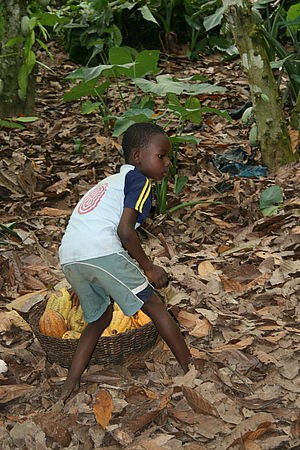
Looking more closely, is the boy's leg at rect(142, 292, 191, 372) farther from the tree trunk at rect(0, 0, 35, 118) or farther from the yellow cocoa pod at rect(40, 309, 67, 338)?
the tree trunk at rect(0, 0, 35, 118)

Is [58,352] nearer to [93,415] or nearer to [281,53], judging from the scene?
[93,415]

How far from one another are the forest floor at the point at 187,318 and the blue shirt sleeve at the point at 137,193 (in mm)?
779

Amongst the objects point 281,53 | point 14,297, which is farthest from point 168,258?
point 281,53

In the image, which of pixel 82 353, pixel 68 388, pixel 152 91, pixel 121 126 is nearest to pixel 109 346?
pixel 82 353

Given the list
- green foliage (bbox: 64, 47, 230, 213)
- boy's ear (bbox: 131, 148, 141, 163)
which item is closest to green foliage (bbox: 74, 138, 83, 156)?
green foliage (bbox: 64, 47, 230, 213)

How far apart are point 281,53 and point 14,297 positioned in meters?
3.06

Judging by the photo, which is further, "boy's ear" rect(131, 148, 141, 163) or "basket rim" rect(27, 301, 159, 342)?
"basket rim" rect(27, 301, 159, 342)

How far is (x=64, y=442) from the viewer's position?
2.56 m

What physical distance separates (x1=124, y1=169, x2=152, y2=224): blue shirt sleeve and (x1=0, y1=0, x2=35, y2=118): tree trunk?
3.46 m

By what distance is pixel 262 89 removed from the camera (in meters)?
4.96

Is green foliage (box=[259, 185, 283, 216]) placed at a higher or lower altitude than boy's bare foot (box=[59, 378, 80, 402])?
higher

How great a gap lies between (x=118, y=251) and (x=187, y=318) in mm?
791

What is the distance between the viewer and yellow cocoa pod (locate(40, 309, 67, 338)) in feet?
9.98

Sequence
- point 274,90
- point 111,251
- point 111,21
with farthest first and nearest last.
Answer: point 111,21 < point 274,90 < point 111,251
